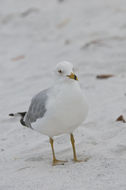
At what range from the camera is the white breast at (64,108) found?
3.22m

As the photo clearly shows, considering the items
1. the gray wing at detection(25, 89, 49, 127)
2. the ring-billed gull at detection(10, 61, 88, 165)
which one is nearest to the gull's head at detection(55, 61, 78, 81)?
the ring-billed gull at detection(10, 61, 88, 165)

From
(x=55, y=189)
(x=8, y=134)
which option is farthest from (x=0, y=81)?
(x=55, y=189)

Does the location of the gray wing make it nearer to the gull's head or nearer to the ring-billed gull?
the ring-billed gull

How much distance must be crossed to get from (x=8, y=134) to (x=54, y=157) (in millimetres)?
1008

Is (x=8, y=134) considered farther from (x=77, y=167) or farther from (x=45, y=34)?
(x=45, y=34)

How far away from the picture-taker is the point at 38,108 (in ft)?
11.4

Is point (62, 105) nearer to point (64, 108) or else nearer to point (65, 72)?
point (64, 108)

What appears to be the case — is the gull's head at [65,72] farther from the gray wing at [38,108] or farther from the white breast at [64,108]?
the gray wing at [38,108]

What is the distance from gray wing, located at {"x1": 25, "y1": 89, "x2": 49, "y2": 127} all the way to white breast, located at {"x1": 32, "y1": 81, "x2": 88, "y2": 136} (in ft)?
0.24

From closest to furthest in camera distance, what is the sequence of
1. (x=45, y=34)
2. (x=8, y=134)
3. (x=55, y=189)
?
(x=55, y=189), (x=8, y=134), (x=45, y=34)

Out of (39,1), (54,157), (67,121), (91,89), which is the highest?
(67,121)

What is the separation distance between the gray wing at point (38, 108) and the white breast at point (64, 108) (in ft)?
0.24

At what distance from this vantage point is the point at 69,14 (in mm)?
9258

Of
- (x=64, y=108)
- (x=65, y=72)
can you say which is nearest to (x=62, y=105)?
(x=64, y=108)
